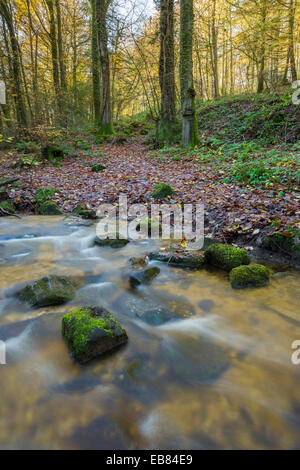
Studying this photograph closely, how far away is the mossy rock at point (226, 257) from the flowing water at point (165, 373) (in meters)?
0.20

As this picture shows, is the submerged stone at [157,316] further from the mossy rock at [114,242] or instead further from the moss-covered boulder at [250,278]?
the mossy rock at [114,242]

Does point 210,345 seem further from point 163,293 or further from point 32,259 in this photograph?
point 32,259

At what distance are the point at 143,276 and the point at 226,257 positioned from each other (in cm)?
131

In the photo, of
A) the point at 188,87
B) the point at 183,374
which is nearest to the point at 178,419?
the point at 183,374

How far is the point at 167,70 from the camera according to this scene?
13086mm

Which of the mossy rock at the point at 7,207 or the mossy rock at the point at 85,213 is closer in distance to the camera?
the mossy rock at the point at 85,213

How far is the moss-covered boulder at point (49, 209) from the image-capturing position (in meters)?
7.52

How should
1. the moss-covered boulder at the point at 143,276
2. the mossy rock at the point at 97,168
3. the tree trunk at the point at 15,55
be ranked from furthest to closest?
the tree trunk at the point at 15,55 < the mossy rock at the point at 97,168 < the moss-covered boulder at the point at 143,276

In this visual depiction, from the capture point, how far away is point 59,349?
2.56m

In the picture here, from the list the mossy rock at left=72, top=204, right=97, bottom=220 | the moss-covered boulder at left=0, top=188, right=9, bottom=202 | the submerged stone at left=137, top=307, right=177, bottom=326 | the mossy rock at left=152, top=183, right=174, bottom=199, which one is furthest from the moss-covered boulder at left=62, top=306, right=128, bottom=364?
the moss-covered boulder at left=0, top=188, right=9, bottom=202

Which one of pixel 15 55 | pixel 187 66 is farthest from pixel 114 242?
pixel 15 55

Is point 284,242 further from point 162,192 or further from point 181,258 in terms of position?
point 162,192

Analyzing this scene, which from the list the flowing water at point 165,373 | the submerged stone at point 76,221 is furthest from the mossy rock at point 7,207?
the flowing water at point 165,373

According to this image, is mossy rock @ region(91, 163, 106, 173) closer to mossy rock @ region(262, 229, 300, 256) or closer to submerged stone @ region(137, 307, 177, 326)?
mossy rock @ region(262, 229, 300, 256)
